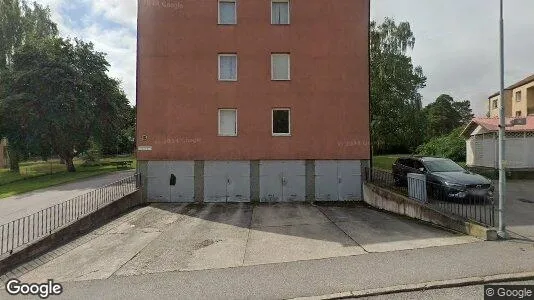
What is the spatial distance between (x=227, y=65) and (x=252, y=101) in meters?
2.19

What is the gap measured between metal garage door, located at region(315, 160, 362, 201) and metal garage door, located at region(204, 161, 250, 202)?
343 centimetres

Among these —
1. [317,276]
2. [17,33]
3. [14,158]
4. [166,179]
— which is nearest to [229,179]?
[166,179]

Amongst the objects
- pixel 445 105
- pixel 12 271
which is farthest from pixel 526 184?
pixel 445 105

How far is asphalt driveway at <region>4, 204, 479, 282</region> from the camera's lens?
8.16 m

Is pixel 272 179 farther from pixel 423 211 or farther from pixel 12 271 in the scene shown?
pixel 12 271

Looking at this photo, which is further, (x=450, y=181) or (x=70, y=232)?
(x=450, y=181)

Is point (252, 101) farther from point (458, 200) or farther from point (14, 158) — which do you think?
point (14, 158)

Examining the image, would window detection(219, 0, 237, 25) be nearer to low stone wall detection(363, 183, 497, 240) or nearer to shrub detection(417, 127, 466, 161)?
low stone wall detection(363, 183, 497, 240)

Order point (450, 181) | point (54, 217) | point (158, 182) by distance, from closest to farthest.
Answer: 1. point (54, 217)
2. point (450, 181)
3. point (158, 182)

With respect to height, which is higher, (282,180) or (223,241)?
(282,180)

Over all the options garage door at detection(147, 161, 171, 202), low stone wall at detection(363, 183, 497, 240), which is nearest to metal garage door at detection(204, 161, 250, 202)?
garage door at detection(147, 161, 171, 202)

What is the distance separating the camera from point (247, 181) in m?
17.0

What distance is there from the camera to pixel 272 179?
670 inches

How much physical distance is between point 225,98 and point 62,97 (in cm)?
1918
